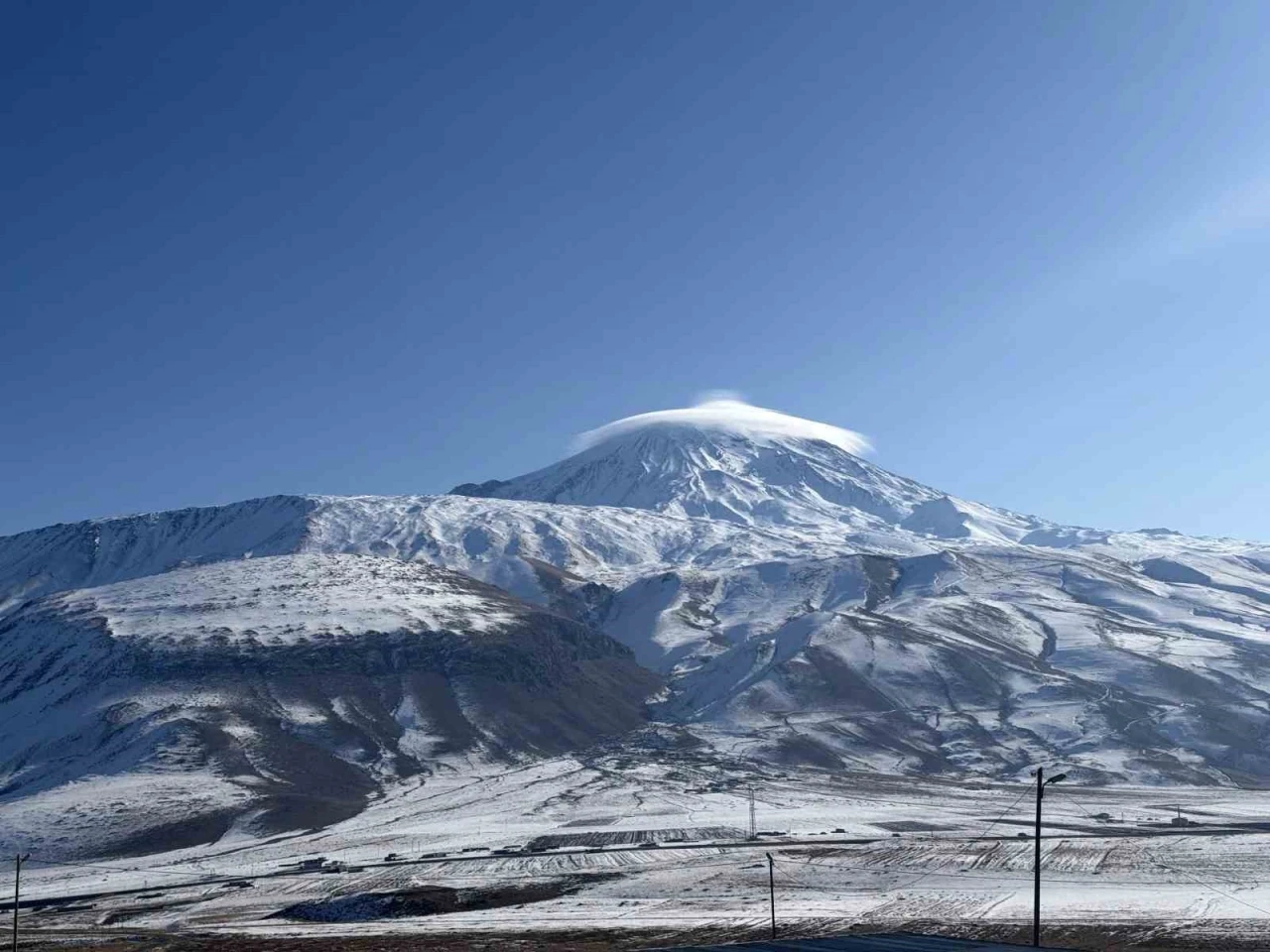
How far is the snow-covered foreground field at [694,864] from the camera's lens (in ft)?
296

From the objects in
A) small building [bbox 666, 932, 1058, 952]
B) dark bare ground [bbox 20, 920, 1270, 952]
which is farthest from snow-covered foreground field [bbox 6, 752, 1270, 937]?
small building [bbox 666, 932, 1058, 952]

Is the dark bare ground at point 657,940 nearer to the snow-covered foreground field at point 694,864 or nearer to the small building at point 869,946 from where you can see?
the snow-covered foreground field at point 694,864

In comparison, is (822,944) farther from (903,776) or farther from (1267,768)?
(1267,768)

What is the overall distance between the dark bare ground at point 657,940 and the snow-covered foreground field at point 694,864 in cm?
214

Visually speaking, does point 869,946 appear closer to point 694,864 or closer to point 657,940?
point 657,940

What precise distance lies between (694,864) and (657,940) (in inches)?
1528

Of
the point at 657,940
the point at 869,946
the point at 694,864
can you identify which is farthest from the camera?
the point at 694,864

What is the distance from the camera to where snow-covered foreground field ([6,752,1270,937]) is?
9019 cm

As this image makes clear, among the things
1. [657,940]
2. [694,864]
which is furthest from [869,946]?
[694,864]

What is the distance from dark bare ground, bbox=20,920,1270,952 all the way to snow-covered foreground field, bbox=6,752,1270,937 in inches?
84.4

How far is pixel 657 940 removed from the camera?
76938 mm

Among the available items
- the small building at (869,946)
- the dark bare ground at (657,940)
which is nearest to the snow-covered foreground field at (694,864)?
the dark bare ground at (657,940)

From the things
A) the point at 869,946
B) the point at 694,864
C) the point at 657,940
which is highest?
the point at 869,946

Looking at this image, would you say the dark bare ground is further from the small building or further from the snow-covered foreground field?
the small building
